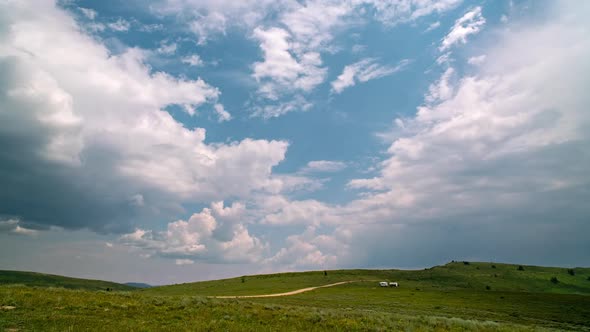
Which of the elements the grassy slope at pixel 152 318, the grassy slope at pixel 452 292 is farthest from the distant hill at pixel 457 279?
the grassy slope at pixel 152 318

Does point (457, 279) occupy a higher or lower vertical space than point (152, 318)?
lower

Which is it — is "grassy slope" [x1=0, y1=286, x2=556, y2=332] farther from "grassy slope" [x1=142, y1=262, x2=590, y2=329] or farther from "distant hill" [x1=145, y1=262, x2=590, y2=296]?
"distant hill" [x1=145, y1=262, x2=590, y2=296]

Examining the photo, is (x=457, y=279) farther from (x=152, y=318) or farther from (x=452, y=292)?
(x=152, y=318)

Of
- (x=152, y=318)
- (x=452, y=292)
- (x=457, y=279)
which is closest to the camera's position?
(x=152, y=318)

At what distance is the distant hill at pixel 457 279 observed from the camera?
105019 millimetres

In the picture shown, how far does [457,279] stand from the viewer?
121 metres

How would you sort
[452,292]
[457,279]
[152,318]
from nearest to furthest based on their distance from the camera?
[152,318]
[452,292]
[457,279]

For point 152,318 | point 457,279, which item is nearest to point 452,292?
point 457,279

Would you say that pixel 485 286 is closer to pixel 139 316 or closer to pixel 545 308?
pixel 545 308

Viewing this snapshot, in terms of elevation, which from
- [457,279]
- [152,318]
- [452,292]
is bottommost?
[457,279]

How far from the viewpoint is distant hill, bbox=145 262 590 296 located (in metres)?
105

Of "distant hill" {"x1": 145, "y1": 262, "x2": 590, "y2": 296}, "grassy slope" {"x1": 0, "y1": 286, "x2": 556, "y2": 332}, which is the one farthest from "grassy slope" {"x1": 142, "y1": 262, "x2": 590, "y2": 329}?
"grassy slope" {"x1": 0, "y1": 286, "x2": 556, "y2": 332}

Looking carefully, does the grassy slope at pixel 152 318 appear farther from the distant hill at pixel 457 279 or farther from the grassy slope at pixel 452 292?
the distant hill at pixel 457 279

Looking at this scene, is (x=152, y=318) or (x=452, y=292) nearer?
(x=152, y=318)
